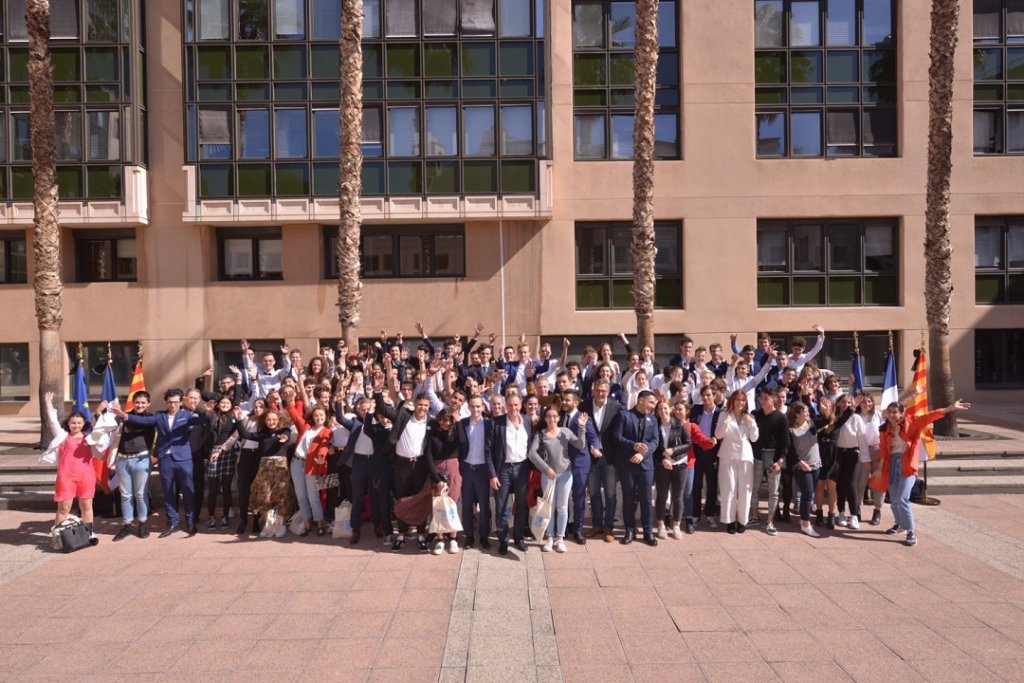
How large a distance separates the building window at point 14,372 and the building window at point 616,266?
1568 centimetres

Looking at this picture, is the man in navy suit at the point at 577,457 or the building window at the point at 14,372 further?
the building window at the point at 14,372

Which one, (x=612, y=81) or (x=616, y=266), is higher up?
(x=612, y=81)

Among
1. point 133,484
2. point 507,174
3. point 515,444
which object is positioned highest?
point 507,174

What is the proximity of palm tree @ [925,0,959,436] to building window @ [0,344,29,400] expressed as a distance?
910 inches

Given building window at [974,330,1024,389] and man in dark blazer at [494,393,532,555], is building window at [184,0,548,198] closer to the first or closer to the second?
man in dark blazer at [494,393,532,555]

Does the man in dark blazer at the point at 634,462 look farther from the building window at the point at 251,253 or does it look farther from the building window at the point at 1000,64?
the building window at the point at 1000,64

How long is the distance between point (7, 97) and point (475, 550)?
1923cm

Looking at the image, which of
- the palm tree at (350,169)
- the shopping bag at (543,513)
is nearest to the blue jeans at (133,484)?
the shopping bag at (543,513)

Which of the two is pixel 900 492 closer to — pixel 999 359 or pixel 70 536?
pixel 70 536

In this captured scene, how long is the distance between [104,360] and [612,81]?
16.3 metres

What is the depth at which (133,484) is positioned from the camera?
9.88 m

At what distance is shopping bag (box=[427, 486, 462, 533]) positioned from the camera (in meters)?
8.90

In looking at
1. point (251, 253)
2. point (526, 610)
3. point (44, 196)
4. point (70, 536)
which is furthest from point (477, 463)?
point (251, 253)

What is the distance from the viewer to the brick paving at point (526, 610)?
598cm
